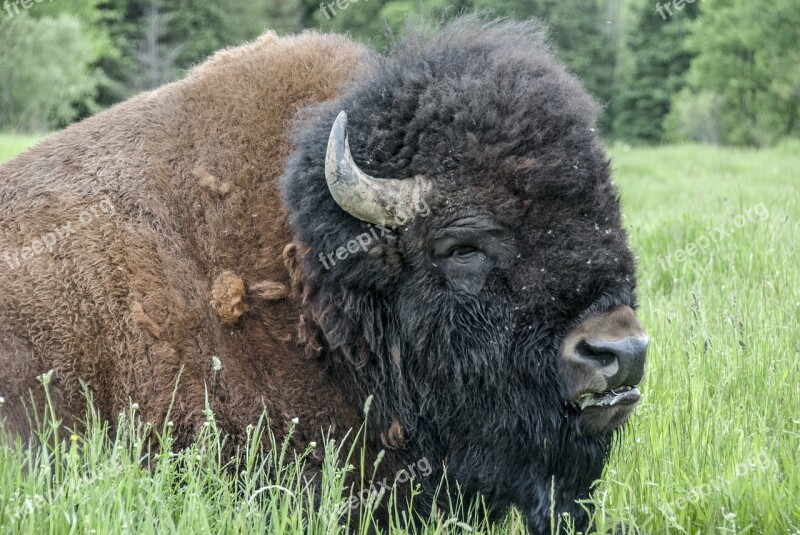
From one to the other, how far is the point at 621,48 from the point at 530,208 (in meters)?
53.7

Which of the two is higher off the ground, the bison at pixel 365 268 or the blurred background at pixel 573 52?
the bison at pixel 365 268

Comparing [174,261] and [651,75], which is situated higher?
[174,261]

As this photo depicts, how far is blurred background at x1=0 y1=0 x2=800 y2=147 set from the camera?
3150cm

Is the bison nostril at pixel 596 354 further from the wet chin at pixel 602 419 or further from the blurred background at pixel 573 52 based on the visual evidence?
the blurred background at pixel 573 52

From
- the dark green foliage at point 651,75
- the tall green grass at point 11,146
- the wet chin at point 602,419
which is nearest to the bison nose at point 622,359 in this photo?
the wet chin at point 602,419

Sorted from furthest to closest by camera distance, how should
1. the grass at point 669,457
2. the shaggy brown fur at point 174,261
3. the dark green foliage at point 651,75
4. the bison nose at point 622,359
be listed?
the dark green foliage at point 651,75, the shaggy brown fur at point 174,261, the bison nose at point 622,359, the grass at point 669,457

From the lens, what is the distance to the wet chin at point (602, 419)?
3324mm

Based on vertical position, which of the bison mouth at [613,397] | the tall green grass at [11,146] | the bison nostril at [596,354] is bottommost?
the tall green grass at [11,146]

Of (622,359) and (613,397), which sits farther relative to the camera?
(613,397)

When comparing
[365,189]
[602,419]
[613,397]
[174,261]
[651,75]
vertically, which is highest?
[365,189]

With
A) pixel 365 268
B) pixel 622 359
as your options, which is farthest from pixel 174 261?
pixel 622 359

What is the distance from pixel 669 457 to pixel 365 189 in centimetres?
176

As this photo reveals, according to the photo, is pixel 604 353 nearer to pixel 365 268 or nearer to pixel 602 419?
pixel 602 419

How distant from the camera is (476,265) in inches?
139
